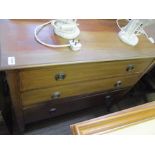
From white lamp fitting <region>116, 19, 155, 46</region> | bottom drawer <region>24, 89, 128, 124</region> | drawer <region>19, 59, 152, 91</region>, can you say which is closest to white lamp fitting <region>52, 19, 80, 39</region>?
drawer <region>19, 59, 152, 91</region>

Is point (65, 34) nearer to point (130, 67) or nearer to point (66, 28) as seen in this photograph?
point (66, 28)

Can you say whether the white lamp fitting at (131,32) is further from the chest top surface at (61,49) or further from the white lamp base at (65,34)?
the white lamp base at (65,34)

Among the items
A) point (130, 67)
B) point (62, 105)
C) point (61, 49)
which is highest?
point (61, 49)

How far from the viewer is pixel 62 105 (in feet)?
4.08

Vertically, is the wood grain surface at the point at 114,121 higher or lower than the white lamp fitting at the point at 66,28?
lower

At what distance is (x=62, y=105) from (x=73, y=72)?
355mm

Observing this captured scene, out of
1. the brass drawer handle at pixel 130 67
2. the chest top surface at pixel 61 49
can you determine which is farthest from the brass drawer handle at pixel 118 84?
the chest top surface at pixel 61 49

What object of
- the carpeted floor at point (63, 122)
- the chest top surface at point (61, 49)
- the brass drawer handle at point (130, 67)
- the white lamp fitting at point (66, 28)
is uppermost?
the white lamp fitting at point (66, 28)

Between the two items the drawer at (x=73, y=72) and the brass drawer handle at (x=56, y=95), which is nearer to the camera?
the drawer at (x=73, y=72)

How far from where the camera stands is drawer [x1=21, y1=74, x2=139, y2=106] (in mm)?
1020

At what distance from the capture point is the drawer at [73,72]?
88 cm

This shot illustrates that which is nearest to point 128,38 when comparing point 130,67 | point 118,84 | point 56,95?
point 130,67
